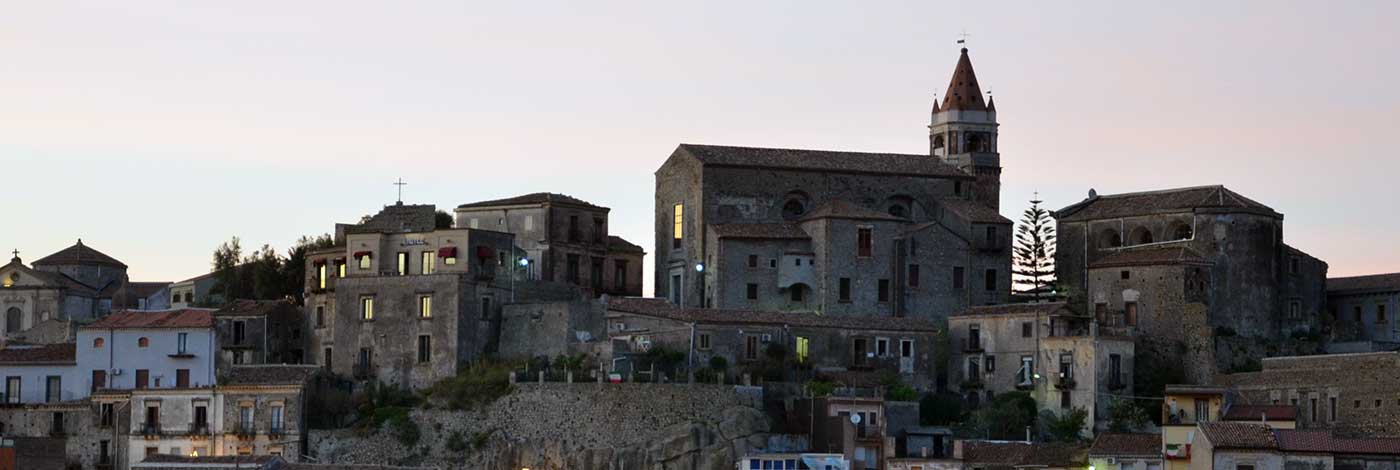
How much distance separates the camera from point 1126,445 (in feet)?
284

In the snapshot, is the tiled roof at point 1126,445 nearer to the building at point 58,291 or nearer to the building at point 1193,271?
the building at point 1193,271

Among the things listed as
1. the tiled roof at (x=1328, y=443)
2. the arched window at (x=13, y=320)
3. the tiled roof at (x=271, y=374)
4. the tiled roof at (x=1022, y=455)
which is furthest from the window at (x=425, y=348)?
the tiled roof at (x=1328, y=443)

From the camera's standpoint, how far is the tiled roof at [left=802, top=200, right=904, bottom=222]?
98.7m

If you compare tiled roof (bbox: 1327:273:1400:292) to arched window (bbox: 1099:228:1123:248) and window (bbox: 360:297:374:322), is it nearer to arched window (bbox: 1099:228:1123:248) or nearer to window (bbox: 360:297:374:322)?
arched window (bbox: 1099:228:1123:248)

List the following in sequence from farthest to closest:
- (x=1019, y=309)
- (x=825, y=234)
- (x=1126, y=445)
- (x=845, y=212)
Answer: (x=845, y=212)
(x=825, y=234)
(x=1019, y=309)
(x=1126, y=445)

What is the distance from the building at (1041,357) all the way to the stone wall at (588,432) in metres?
8.63

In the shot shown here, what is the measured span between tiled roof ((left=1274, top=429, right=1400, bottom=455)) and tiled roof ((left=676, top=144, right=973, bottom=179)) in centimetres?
2205

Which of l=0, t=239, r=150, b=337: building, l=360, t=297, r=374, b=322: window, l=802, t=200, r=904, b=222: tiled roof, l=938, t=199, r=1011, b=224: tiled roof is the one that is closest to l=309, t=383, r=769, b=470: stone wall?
l=360, t=297, r=374, b=322: window

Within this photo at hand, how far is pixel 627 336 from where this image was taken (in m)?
92.4

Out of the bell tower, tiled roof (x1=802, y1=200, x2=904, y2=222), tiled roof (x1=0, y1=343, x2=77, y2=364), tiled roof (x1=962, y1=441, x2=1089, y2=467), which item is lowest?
tiled roof (x1=962, y1=441, x2=1089, y2=467)

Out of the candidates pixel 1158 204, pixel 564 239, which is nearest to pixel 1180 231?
pixel 1158 204

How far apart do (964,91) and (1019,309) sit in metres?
26.4

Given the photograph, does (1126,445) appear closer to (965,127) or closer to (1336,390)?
(1336,390)

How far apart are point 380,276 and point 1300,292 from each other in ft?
97.0
